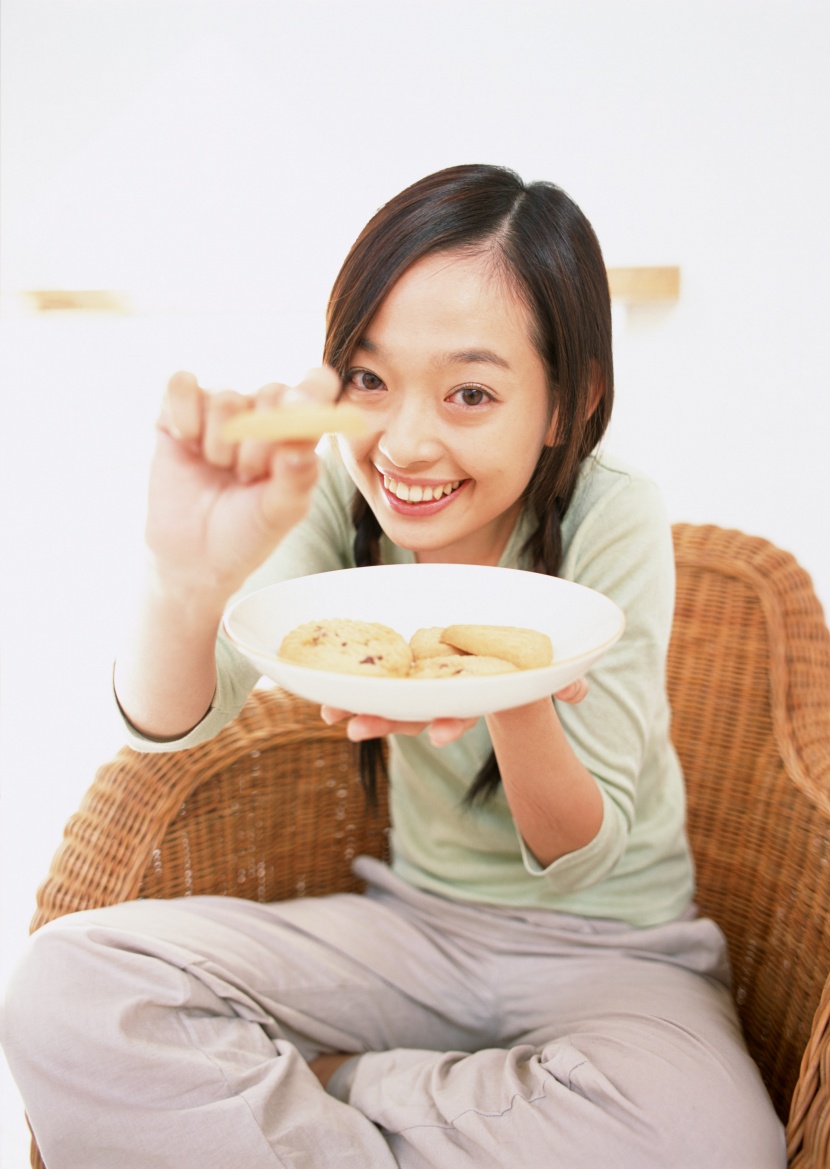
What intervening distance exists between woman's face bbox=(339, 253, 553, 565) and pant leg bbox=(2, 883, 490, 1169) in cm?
47

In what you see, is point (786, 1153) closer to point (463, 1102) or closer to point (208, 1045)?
point (463, 1102)

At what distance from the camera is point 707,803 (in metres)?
1.39

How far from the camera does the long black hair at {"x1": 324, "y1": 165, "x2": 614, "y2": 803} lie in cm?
101

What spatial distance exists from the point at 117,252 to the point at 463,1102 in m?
2.12

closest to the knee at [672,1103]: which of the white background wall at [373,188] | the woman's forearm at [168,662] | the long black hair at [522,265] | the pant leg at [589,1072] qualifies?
the pant leg at [589,1072]

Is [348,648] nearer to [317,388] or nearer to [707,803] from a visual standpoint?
[317,388]

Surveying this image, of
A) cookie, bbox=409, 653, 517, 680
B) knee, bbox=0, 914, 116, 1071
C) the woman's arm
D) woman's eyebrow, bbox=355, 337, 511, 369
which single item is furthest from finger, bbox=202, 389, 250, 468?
knee, bbox=0, 914, 116, 1071

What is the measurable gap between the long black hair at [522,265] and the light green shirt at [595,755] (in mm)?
81

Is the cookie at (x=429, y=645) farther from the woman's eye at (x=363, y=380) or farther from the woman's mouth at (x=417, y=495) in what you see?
the woman's eye at (x=363, y=380)

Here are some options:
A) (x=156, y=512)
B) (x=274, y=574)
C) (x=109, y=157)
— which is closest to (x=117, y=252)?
(x=109, y=157)

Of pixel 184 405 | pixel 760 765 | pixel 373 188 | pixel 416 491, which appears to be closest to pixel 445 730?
pixel 184 405

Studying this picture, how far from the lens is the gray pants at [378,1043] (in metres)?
0.88

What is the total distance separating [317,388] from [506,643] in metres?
0.26

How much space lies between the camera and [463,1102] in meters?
0.91
